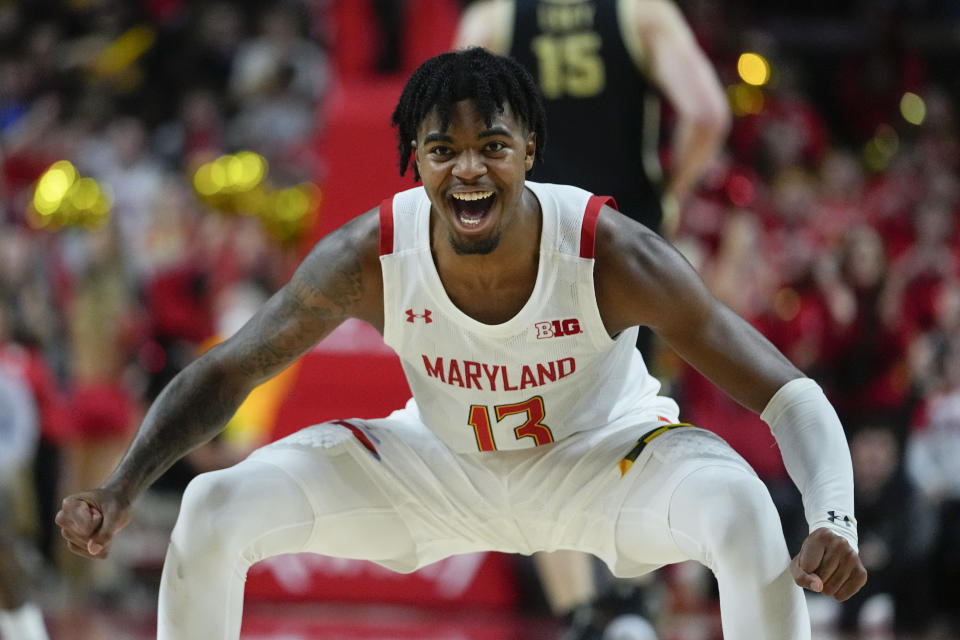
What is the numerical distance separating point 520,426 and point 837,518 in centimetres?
81

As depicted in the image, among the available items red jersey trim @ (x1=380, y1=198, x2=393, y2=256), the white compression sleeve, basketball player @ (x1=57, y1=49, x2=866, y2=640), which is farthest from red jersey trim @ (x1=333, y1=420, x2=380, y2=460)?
the white compression sleeve

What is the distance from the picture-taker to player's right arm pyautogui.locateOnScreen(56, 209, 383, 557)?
9.95 ft

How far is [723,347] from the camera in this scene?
9.42 ft

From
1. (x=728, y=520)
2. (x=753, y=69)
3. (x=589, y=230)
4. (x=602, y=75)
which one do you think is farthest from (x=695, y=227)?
(x=728, y=520)

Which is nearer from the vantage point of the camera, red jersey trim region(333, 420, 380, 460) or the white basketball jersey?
the white basketball jersey

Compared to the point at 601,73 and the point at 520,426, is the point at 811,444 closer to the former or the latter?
the point at 520,426

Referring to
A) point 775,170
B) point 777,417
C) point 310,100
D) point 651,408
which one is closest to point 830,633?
point 651,408

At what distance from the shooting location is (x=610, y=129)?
4621mm

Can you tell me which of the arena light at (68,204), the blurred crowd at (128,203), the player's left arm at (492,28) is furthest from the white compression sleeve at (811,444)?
the arena light at (68,204)

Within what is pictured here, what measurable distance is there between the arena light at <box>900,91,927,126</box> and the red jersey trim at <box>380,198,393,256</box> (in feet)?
27.2

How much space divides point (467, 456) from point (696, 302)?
0.73 meters

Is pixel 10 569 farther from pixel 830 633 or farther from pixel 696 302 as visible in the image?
pixel 830 633

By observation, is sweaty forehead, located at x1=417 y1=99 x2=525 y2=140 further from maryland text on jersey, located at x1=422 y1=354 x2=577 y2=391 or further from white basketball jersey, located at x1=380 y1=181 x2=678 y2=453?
maryland text on jersey, located at x1=422 y1=354 x2=577 y2=391

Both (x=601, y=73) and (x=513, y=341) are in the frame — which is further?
(x=601, y=73)
